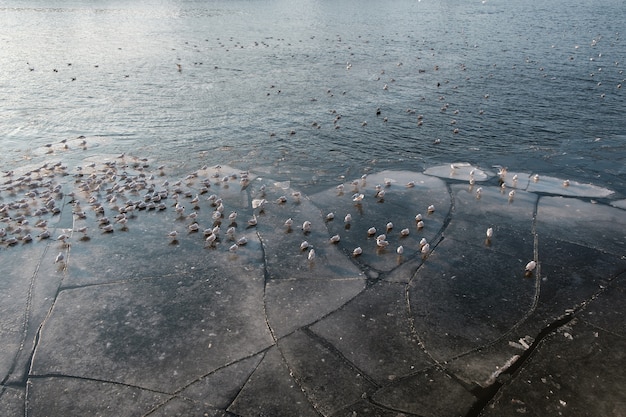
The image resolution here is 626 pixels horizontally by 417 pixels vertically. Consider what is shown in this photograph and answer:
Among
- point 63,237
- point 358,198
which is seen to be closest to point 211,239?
point 63,237

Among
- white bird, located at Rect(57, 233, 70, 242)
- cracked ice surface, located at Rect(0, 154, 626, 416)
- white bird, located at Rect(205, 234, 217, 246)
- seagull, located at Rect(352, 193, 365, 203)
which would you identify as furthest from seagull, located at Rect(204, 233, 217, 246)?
seagull, located at Rect(352, 193, 365, 203)

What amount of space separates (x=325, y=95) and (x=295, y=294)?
1195cm

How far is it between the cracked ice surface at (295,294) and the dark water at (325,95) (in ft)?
6.76

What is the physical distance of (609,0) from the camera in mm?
44906

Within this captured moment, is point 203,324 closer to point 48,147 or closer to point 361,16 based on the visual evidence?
point 48,147

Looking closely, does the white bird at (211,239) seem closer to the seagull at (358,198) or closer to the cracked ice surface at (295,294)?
the cracked ice surface at (295,294)

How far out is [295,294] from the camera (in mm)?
7051

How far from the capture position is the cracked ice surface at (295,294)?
5.53 meters

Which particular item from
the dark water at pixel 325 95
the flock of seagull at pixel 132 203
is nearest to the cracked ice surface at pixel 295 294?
the flock of seagull at pixel 132 203

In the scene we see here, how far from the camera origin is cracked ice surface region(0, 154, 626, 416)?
5.53 m

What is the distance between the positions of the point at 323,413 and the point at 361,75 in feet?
57.1

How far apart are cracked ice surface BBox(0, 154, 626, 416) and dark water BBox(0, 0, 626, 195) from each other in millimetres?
2060

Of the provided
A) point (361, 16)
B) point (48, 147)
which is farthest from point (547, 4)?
point (48, 147)

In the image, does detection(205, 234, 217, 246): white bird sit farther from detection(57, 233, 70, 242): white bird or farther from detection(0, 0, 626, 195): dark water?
detection(0, 0, 626, 195): dark water
